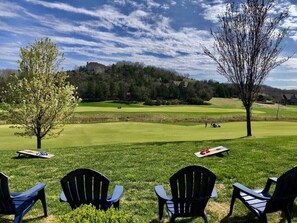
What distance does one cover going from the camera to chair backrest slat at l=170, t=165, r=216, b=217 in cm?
482

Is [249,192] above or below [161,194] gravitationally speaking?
above

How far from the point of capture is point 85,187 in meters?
4.82

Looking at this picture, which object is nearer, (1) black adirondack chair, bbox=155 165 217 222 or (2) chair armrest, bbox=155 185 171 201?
(1) black adirondack chair, bbox=155 165 217 222

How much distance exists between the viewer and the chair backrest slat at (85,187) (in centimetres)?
477

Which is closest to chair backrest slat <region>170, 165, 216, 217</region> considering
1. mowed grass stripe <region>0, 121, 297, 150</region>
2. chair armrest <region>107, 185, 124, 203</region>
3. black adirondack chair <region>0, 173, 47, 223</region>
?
chair armrest <region>107, 185, 124, 203</region>

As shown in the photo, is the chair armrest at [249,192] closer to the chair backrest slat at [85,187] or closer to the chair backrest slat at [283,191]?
the chair backrest slat at [283,191]

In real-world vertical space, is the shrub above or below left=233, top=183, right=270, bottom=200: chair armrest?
above

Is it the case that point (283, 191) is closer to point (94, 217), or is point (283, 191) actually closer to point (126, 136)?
point (94, 217)

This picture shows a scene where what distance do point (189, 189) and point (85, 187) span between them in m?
1.55

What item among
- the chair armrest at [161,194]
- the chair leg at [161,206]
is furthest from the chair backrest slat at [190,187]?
the chair leg at [161,206]

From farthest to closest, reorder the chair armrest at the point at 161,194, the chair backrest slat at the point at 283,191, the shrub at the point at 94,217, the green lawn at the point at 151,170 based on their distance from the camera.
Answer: the green lawn at the point at 151,170, the chair armrest at the point at 161,194, the chair backrest slat at the point at 283,191, the shrub at the point at 94,217

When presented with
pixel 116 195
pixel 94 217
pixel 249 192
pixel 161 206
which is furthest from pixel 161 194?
pixel 94 217

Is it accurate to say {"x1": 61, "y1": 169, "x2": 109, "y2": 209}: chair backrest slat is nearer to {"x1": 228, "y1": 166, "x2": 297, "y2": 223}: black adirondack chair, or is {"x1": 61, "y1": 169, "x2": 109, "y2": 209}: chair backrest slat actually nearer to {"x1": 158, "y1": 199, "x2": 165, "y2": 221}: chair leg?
{"x1": 158, "y1": 199, "x2": 165, "y2": 221}: chair leg

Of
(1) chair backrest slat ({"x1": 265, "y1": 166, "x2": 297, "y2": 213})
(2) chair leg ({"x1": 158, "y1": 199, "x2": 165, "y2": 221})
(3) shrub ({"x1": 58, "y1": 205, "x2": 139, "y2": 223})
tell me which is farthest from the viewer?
(2) chair leg ({"x1": 158, "y1": 199, "x2": 165, "y2": 221})
